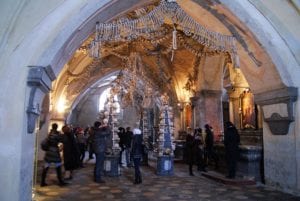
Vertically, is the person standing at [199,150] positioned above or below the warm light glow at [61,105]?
below

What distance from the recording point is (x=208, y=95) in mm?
9953

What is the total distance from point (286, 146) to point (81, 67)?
7.50 m

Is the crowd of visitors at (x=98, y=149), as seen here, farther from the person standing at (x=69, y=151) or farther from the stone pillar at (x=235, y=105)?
the stone pillar at (x=235, y=105)

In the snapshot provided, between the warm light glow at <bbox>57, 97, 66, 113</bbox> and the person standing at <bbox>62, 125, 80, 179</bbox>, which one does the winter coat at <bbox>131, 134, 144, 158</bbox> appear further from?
the warm light glow at <bbox>57, 97, 66, 113</bbox>

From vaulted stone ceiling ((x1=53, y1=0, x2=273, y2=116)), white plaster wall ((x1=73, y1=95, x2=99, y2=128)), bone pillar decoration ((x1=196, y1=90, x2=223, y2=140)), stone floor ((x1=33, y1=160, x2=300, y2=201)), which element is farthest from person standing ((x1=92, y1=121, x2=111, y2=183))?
white plaster wall ((x1=73, y1=95, x2=99, y2=128))

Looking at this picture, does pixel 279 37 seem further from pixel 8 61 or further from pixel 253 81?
pixel 8 61

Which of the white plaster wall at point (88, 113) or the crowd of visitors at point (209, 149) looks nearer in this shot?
Answer: the crowd of visitors at point (209, 149)

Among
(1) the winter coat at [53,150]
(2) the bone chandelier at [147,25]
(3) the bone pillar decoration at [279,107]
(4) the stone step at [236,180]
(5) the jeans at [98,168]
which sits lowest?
(4) the stone step at [236,180]

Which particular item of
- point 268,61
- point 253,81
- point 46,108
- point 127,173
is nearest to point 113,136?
point 127,173

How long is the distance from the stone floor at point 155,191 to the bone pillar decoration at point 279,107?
1.20 m

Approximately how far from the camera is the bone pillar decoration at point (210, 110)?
9.87 metres

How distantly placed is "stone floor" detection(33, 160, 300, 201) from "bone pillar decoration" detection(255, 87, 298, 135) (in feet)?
3.92

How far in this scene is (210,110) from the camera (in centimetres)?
995

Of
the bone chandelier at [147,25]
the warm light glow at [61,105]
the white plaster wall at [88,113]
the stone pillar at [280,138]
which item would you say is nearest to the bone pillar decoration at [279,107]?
the stone pillar at [280,138]
